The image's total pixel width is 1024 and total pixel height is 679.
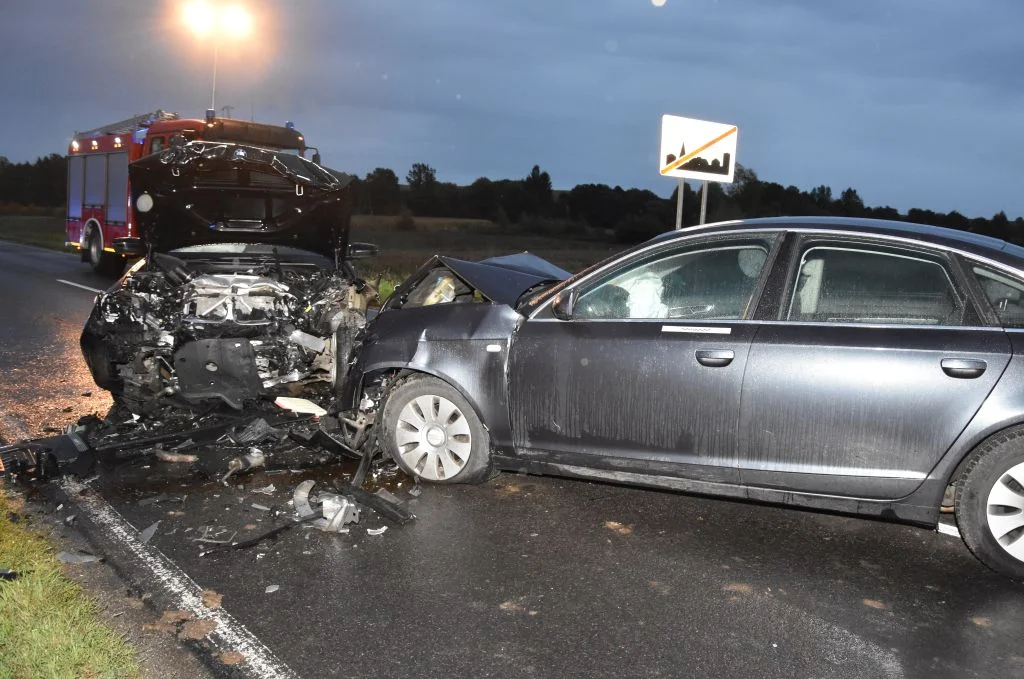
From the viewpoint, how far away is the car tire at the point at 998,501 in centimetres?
393

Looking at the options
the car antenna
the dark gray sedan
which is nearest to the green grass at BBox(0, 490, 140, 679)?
the dark gray sedan

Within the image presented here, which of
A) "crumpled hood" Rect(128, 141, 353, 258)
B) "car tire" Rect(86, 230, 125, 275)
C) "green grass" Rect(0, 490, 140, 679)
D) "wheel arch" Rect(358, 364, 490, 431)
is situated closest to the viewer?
"green grass" Rect(0, 490, 140, 679)

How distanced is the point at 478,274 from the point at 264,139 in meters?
10.6

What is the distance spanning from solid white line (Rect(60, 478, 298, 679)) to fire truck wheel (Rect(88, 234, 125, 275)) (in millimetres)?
15002

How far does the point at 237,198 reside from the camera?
7609 millimetres

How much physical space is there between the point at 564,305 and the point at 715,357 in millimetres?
907

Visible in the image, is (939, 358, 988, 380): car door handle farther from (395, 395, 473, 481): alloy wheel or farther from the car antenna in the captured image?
the car antenna

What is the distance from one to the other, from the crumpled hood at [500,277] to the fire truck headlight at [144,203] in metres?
2.78

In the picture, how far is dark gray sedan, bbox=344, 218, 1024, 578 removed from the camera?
3990 millimetres

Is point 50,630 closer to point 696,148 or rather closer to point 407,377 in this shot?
point 407,377

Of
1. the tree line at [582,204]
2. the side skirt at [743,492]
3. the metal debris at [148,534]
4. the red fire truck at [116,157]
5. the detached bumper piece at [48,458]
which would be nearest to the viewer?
the side skirt at [743,492]

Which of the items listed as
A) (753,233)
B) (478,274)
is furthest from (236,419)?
(753,233)

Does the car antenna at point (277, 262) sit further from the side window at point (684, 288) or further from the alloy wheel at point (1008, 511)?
the alloy wheel at point (1008, 511)

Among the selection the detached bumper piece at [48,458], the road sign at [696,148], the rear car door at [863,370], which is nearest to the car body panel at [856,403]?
the rear car door at [863,370]
